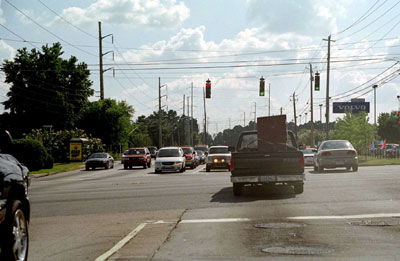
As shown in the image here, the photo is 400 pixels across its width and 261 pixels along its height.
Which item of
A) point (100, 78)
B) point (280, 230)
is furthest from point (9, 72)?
point (280, 230)

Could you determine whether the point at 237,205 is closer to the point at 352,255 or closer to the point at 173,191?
the point at 173,191

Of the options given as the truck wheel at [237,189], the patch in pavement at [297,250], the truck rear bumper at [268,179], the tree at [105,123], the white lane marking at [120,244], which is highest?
the tree at [105,123]

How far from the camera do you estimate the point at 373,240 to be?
850 centimetres

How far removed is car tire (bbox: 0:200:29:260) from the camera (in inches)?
236

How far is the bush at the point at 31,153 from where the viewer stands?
40.7 m

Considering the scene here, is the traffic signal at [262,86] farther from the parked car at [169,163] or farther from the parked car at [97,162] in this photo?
the parked car at [97,162]

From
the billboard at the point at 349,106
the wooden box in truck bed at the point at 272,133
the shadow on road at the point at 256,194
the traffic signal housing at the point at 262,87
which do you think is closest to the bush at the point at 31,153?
the traffic signal housing at the point at 262,87

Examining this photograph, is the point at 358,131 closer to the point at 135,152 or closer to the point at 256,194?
the point at 135,152

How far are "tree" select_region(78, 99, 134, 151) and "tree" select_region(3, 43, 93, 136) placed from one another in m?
2.30

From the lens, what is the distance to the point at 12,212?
6195 millimetres

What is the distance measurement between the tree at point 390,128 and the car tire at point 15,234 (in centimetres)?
13140

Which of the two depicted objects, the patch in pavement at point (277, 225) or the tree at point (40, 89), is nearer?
the patch in pavement at point (277, 225)

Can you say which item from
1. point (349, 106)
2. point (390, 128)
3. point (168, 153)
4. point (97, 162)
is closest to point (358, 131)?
point (349, 106)

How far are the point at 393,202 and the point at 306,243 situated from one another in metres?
6.32
